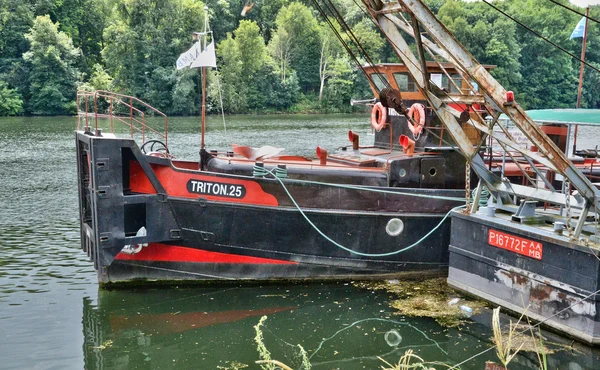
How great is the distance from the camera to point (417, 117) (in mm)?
13430

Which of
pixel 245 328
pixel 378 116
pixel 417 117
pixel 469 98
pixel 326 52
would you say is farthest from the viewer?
pixel 326 52

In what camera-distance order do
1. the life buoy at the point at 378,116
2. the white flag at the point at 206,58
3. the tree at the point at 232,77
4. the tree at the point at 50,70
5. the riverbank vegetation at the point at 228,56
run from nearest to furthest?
the white flag at the point at 206,58, the life buoy at the point at 378,116, the tree at the point at 50,70, the riverbank vegetation at the point at 228,56, the tree at the point at 232,77

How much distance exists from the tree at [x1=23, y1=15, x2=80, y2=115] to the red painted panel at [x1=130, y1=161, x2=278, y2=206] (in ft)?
168

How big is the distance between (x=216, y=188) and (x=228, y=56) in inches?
2112

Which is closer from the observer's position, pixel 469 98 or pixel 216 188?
pixel 469 98

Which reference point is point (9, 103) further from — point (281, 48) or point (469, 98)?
point (469, 98)

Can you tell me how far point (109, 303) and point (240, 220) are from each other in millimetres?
2616

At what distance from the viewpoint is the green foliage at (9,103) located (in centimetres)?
5909

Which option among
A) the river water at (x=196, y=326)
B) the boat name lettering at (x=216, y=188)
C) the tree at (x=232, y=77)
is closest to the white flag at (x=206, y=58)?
the boat name lettering at (x=216, y=188)

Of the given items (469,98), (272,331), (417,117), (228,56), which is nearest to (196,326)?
(272,331)

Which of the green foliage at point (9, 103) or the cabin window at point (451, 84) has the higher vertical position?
the cabin window at point (451, 84)

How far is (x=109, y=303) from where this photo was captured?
12.0 m

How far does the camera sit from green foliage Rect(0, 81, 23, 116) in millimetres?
59094

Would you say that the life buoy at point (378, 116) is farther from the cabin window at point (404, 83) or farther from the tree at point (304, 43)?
the tree at point (304, 43)
